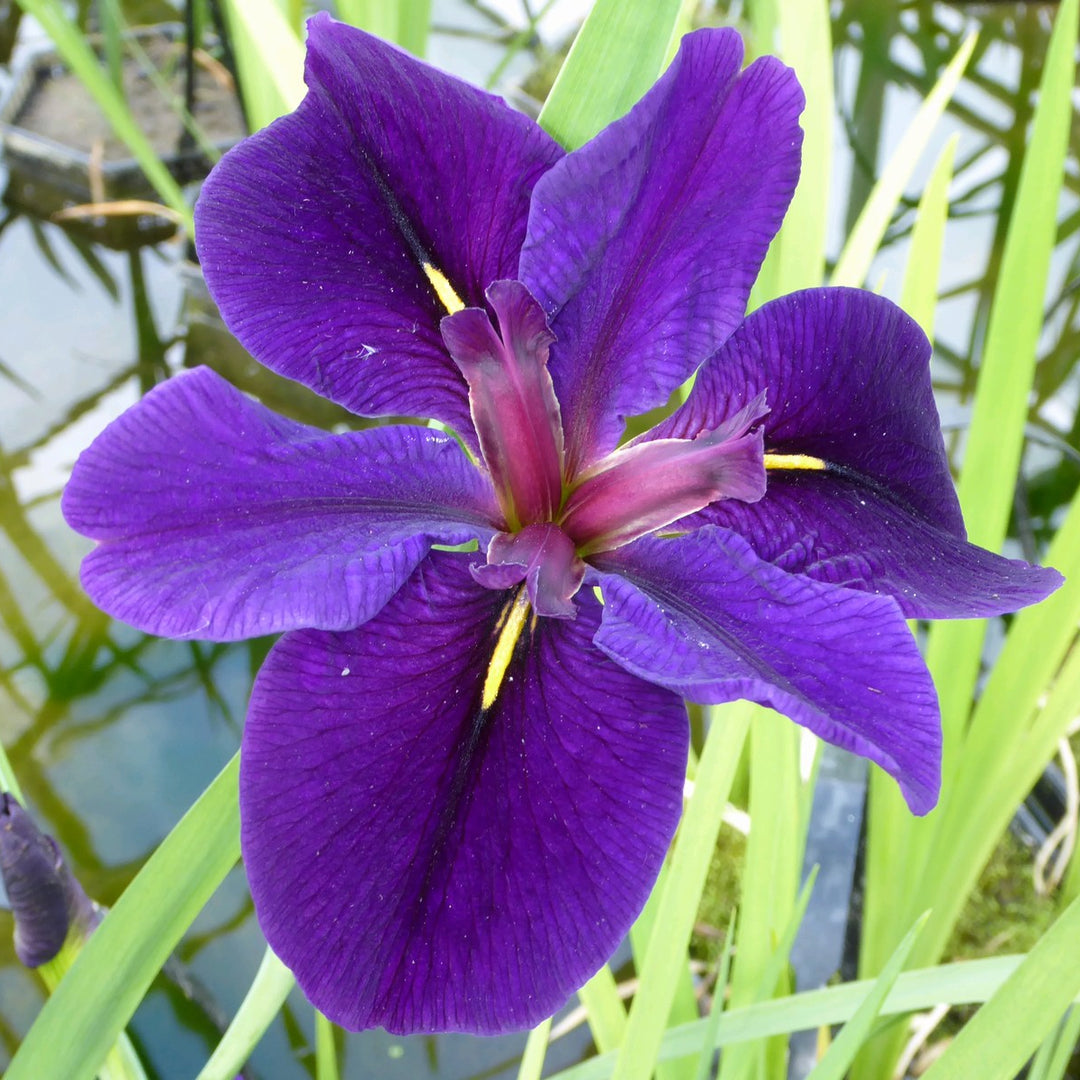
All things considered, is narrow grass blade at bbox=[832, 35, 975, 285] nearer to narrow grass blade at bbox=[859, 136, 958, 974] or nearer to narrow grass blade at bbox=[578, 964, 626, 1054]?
narrow grass blade at bbox=[859, 136, 958, 974]

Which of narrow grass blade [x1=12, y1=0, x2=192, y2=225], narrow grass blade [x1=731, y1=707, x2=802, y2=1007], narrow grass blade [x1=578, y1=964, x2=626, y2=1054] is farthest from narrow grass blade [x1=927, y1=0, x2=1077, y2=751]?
narrow grass blade [x1=12, y1=0, x2=192, y2=225]

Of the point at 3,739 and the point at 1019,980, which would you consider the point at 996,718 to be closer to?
the point at 1019,980

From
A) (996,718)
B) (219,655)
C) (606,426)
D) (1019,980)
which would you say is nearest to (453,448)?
(606,426)

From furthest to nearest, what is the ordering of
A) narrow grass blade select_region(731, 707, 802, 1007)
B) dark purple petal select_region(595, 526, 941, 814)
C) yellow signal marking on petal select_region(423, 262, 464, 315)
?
narrow grass blade select_region(731, 707, 802, 1007)
yellow signal marking on petal select_region(423, 262, 464, 315)
dark purple petal select_region(595, 526, 941, 814)

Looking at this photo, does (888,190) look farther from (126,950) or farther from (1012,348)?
(126,950)

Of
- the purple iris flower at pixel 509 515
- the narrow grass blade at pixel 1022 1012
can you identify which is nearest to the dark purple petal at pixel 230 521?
the purple iris flower at pixel 509 515

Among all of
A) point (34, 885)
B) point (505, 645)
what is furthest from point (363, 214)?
point (34, 885)

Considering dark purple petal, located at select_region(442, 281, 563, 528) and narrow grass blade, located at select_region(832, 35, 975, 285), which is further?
narrow grass blade, located at select_region(832, 35, 975, 285)
